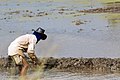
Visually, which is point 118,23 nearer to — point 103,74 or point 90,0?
point 103,74

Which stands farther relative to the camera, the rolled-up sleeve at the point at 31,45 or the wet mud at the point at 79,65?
the wet mud at the point at 79,65

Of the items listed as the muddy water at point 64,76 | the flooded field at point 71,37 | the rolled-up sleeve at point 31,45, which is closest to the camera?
the rolled-up sleeve at point 31,45

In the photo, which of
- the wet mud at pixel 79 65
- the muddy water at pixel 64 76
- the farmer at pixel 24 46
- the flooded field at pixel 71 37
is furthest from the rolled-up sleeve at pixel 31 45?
the wet mud at pixel 79 65

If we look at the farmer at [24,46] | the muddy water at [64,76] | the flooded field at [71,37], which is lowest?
the flooded field at [71,37]

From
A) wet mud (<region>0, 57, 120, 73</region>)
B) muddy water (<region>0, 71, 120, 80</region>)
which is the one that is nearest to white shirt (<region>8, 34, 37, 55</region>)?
muddy water (<region>0, 71, 120, 80</region>)

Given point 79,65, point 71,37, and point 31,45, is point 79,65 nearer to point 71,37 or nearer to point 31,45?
point 31,45

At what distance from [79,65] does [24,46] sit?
2.24 m

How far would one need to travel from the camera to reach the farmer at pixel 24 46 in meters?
8.95

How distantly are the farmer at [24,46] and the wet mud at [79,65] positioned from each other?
4.12 ft

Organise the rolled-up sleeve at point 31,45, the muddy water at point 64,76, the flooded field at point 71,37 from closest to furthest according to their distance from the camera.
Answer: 1. the rolled-up sleeve at point 31,45
2. the muddy water at point 64,76
3. the flooded field at point 71,37

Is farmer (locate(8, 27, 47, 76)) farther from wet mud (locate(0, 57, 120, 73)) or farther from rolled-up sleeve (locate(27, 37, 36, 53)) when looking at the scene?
wet mud (locate(0, 57, 120, 73))

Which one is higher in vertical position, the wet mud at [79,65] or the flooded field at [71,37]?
the wet mud at [79,65]

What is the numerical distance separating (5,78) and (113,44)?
5.48 m

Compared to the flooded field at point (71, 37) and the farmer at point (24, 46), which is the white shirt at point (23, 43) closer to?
the farmer at point (24, 46)
